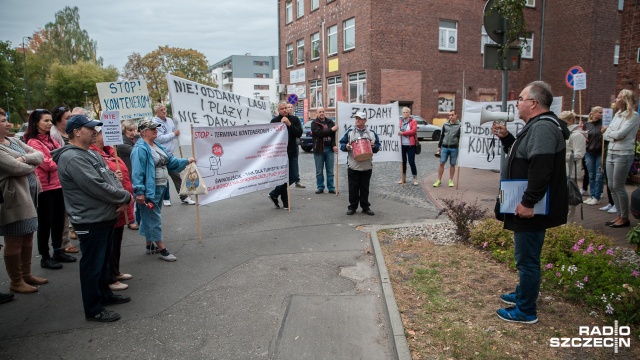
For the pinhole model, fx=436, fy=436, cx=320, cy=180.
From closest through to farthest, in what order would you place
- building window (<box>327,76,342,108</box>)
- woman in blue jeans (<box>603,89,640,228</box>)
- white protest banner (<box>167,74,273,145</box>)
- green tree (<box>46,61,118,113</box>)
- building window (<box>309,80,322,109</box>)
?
woman in blue jeans (<box>603,89,640,228</box>), white protest banner (<box>167,74,273,145</box>), building window (<box>327,76,342,108</box>), building window (<box>309,80,322,109</box>), green tree (<box>46,61,118,113</box>)

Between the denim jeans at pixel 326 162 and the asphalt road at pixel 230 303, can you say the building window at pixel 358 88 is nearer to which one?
the denim jeans at pixel 326 162

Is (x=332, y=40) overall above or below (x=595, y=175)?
above

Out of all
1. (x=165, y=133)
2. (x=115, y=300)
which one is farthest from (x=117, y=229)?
(x=165, y=133)

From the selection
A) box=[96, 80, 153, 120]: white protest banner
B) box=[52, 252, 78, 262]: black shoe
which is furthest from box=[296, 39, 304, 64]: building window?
box=[52, 252, 78, 262]: black shoe

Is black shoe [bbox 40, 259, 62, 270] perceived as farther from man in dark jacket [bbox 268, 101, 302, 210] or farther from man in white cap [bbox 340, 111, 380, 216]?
man in white cap [bbox 340, 111, 380, 216]

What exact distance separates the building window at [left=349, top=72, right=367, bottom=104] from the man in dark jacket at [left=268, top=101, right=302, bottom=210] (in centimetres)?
2090

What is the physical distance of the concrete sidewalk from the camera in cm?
653

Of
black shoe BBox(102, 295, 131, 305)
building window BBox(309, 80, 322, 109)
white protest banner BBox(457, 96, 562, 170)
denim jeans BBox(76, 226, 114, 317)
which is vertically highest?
building window BBox(309, 80, 322, 109)

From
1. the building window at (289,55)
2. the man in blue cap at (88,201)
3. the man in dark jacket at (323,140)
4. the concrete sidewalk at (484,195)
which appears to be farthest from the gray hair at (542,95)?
the building window at (289,55)

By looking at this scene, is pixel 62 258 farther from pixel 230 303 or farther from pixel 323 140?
pixel 323 140

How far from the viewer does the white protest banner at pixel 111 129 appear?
5.56m

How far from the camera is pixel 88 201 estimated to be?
405cm

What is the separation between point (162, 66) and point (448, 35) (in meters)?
35.5

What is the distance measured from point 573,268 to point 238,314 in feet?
11.0
